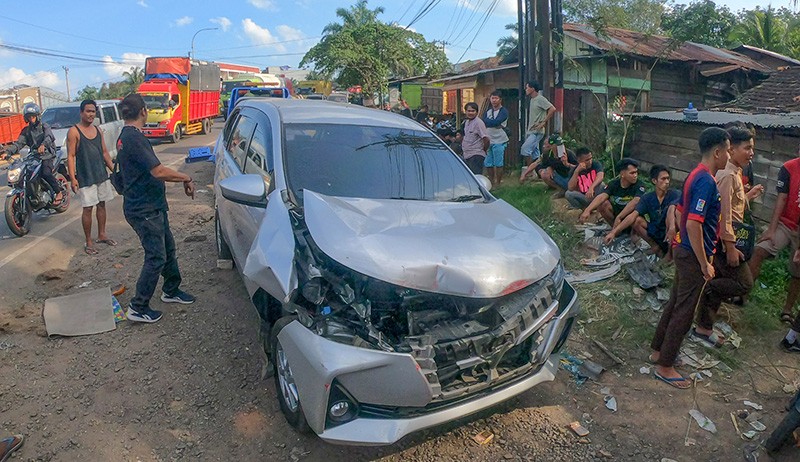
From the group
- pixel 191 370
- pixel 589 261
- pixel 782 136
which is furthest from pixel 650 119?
pixel 191 370

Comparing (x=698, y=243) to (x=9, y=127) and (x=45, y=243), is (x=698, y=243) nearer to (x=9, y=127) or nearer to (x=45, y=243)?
(x=45, y=243)

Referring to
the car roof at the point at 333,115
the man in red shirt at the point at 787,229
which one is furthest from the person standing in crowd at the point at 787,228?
the car roof at the point at 333,115

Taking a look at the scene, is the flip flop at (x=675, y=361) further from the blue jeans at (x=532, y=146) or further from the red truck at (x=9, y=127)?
the red truck at (x=9, y=127)

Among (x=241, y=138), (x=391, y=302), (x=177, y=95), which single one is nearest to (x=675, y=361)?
(x=391, y=302)

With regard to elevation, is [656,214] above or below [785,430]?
above

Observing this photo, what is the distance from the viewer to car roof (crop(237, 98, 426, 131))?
4.24m

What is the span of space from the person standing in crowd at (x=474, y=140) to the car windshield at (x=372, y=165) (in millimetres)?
4297

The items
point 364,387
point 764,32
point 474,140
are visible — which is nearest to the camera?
point 364,387

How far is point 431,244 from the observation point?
289 centimetres

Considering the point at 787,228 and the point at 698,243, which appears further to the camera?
the point at 787,228

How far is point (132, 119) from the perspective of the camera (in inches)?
171

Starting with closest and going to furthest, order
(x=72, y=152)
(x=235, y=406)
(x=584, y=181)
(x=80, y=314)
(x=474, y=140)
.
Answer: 1. (x=235, y=406)
2. (x=80, y=314)
3. (x=72, y=152)
4. (x=584, y=181)
5. (x=474, y=140)

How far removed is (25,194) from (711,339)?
775 cm

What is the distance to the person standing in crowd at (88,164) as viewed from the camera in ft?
19.7
